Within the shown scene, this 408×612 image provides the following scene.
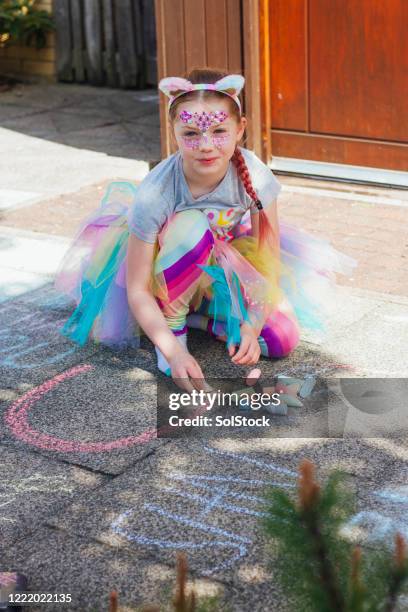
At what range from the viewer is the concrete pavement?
242 centimetres

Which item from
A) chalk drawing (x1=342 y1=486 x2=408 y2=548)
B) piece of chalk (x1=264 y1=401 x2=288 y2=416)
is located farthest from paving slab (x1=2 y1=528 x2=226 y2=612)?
piece of chalk (x1=264 y1=401 x2=288 y2=416)

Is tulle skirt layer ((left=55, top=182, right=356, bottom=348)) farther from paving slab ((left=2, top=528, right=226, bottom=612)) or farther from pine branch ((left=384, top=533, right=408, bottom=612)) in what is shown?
pine branch ((left=384, top=533, right=408, bottom=612))

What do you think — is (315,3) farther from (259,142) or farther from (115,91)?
(115,91)

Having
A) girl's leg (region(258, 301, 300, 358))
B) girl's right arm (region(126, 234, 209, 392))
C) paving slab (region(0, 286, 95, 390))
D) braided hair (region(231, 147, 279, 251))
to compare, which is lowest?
paving slab (region(0, 286, 95, 390))

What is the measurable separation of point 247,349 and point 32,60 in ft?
28.1

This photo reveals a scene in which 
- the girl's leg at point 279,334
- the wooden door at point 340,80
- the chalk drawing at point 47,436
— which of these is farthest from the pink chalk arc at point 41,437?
the wooden door at point 340,80

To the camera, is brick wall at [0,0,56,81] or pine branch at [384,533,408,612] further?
brick wall at [0,0,56,81]

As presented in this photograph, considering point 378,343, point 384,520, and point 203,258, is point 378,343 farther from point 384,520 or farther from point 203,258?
point 384,520

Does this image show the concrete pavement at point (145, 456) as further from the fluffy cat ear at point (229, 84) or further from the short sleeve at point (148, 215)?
the fluffy cat ear at point (229, 84)

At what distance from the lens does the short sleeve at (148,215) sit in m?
3.39

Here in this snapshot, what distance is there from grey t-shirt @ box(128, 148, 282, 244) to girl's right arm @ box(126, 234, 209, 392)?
0.05 metres

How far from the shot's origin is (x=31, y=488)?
110 inches

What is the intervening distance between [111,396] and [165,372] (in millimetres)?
230

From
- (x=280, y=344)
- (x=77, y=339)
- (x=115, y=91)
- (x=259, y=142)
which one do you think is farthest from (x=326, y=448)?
(x=115, y=91)
